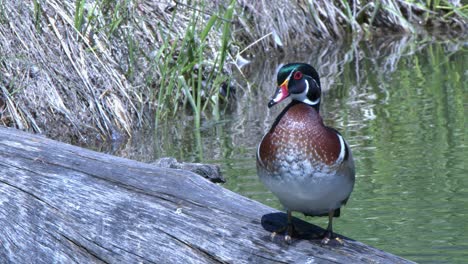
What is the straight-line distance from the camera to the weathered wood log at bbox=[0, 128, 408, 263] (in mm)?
3180

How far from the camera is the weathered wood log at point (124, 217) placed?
3.18 metres

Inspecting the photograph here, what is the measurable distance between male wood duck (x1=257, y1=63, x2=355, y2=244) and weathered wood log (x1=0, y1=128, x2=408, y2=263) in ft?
0.33

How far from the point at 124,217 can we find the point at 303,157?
2.28 ft

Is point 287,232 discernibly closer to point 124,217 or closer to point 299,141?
point 299,141

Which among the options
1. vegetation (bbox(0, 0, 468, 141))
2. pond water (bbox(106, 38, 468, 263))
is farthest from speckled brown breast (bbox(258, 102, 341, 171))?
vegetation (bbox(0, 0, 468, 141))

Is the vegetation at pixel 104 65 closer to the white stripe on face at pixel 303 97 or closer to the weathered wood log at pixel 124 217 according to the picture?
the weathered wood log at pixel 124 217

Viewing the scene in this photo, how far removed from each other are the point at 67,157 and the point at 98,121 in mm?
3324

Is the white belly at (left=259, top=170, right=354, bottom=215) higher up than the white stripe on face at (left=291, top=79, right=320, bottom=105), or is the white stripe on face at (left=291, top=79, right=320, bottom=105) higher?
the white stripe on face at (left=291, top=79, right=320, bottom=105)

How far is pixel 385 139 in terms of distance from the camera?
22.5 feet

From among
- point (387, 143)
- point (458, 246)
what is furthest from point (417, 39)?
point (458, 246)

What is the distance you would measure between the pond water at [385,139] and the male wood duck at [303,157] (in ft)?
5.01

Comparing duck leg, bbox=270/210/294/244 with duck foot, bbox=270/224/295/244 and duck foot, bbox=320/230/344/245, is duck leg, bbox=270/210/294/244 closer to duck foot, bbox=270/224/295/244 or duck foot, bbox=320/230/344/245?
duck foot, bbox=270/224/295/244

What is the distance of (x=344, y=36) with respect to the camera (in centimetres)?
1173

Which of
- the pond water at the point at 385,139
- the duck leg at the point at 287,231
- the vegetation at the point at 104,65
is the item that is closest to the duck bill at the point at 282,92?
the duck leg at the point at 287,231
